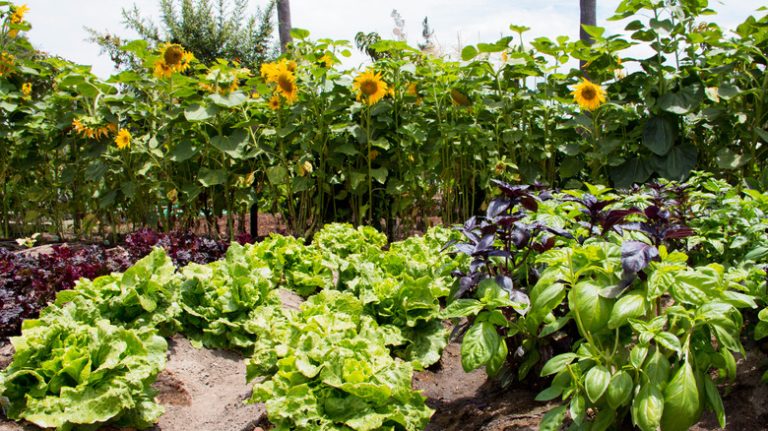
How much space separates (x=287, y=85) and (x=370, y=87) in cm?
58

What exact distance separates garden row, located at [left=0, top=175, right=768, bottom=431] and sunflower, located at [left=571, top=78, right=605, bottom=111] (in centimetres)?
169

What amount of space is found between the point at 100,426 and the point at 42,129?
14.0 feet

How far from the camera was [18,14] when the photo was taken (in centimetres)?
583

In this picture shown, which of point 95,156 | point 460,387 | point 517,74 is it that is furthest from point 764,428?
point 95,156

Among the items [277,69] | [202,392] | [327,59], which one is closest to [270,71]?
[277,69]

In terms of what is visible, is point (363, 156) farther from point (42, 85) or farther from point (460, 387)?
point (42, 85)

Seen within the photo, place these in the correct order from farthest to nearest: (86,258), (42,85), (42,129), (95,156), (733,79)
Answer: (42,85) → (42,129) → (95,156) → (733,79) → (86,258)

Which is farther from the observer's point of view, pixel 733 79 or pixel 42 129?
pixel 42 129

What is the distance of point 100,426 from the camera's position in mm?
2115

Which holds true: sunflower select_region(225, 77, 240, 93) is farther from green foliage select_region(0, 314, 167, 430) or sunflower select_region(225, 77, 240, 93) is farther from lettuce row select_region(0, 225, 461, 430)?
green foliage select_region(0, 314, 167, 430)

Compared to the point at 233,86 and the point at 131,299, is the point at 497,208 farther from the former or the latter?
the point at 233,86

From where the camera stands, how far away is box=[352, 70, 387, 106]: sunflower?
179 inches

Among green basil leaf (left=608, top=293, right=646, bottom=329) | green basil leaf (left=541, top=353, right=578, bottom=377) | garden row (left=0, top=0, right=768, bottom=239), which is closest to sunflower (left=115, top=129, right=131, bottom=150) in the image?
garden row (left=0, top=0, right=768, bottom=239)

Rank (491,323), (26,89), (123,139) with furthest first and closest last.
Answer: (26,89)
(123,139)
(491,323)
